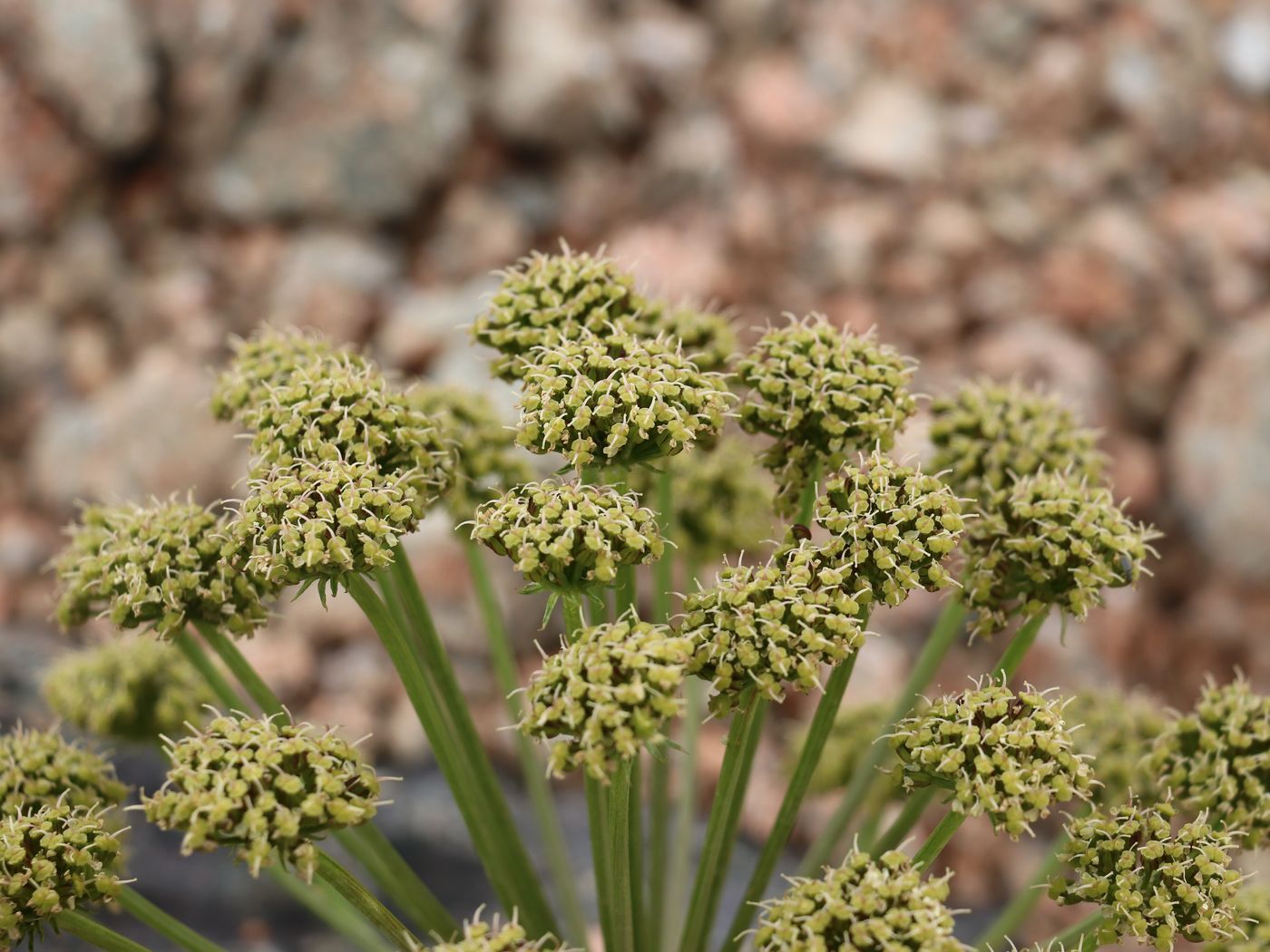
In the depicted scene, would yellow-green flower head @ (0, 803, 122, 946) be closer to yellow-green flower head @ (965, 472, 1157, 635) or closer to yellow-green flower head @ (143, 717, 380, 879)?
yellow-green flower head @ (143, 717, 380, 879)

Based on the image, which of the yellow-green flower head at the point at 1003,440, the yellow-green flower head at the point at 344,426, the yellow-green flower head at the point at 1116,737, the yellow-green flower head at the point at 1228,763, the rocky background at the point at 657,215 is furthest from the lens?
the rocky background at the point at 657,215

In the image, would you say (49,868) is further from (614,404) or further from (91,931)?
(614,404)

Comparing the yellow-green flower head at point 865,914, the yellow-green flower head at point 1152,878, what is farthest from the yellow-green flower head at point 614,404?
Answer: the yellow-green flower head at point 1152,878

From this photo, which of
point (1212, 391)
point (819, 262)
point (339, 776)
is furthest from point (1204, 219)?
point (339, 776)

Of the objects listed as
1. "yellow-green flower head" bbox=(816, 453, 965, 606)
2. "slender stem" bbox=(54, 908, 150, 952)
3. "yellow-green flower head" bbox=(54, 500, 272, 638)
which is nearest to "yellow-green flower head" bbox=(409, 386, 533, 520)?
"yellow-green flower head" bbox=(54, 500, 272, 638)

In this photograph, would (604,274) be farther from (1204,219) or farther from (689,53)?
(1204,219)

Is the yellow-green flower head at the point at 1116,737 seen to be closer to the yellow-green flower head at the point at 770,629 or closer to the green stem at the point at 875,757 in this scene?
the green stem at the point at 875,757
